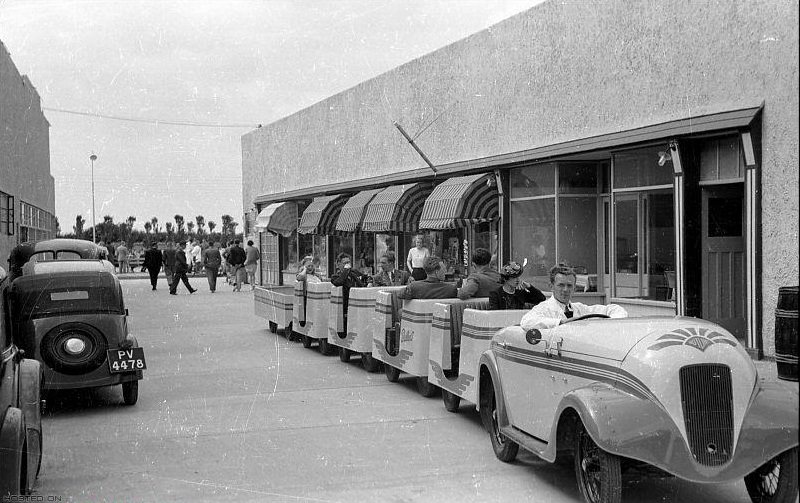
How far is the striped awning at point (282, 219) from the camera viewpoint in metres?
33.1

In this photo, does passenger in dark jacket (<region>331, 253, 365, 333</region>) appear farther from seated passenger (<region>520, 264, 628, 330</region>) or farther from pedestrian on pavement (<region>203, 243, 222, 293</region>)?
pedestrian on pavement (<region>203, 243, 222, 293</region>)

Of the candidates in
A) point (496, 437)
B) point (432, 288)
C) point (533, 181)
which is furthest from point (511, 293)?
point (533, 181)

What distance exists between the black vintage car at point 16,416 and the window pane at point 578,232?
470 inches

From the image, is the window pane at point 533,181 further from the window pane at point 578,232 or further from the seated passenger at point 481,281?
the seated passenger at point 481,281

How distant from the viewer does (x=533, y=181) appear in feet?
57.3

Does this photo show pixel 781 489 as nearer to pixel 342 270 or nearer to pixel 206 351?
pixel 342 270

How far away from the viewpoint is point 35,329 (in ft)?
29.4

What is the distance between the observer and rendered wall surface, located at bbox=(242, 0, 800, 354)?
37.6 feet

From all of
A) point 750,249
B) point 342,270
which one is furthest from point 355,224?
point 750,249

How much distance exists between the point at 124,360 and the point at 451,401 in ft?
11.3

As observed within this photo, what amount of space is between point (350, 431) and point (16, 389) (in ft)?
10.8

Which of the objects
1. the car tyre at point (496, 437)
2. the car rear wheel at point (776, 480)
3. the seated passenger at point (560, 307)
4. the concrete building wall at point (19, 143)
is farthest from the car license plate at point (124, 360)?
the concrete building wall at point (19, 143)

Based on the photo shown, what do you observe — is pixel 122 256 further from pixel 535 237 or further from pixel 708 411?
pixel 708 411

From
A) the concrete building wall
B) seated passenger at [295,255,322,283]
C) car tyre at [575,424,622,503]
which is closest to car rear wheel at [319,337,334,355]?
seated passenger at [295,255,322,283]
